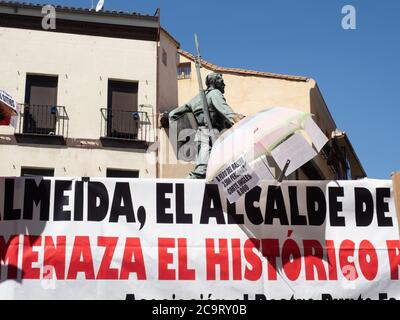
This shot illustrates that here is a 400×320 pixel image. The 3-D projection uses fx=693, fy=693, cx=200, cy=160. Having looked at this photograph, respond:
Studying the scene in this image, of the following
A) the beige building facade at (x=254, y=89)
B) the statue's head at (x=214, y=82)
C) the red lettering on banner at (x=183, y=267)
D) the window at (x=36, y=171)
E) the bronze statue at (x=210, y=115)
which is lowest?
the red lettering on banner at (x=183, y=267)

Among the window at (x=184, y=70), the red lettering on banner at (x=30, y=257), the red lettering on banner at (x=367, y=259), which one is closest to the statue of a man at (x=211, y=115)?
the red lettering on banner at (x=367, y=259)

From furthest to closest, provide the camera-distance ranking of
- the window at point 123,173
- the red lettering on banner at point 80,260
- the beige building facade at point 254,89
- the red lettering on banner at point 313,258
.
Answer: the beige building facade at point 254,89 → the window at point 123,173 → the red lettering on banner at point 313,258 → the red lettering on banner at point 80,260

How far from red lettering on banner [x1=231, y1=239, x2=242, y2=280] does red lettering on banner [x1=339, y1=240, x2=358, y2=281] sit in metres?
1.01

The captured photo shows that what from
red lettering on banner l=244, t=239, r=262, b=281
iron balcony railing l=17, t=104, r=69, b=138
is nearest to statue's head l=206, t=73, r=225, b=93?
red lettering on banner l=244, t=239, r=262, b=281

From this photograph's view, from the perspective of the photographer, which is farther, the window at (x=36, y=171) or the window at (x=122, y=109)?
the window at (x=122, y=109)

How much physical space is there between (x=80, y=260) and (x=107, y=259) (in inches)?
10.0

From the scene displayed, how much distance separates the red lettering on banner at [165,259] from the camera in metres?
6.56

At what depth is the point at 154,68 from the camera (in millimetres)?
26578

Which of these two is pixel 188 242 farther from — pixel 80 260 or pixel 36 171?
pixel 36 171

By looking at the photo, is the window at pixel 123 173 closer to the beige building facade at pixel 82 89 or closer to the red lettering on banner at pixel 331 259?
the beige building facade at pixel 82 89

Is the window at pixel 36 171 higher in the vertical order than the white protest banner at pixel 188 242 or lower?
higher

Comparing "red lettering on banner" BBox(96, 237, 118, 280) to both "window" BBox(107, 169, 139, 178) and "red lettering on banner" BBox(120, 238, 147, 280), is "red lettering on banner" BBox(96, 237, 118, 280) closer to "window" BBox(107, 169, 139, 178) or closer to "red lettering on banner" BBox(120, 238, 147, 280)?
"red lettering on banner" BBox(120, 238, 147, 280)

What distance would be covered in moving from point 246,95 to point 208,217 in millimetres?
21655

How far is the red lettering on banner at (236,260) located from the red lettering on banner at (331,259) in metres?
0.88
